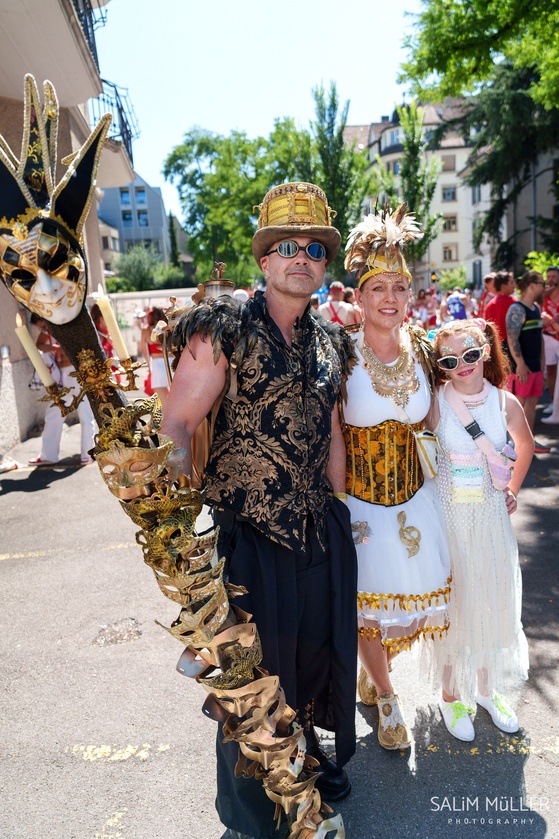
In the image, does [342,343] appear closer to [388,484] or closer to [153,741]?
[388,484]

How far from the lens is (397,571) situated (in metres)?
2.54

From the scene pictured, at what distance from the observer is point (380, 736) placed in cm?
271

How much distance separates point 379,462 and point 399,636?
72cm

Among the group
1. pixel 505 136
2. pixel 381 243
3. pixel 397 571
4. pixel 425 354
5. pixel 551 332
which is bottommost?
pixel 397 571

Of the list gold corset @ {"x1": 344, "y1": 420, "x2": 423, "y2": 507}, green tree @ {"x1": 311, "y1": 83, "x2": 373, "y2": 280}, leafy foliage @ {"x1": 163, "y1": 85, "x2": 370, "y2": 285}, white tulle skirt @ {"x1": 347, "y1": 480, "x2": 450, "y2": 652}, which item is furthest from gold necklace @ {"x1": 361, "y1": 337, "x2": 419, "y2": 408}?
green tree @ {"x1": 311, "y1": 83, "x2": 373, "y2": 280}

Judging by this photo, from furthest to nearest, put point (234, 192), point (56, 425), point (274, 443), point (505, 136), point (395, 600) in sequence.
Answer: point (234, 192) → point (505, 136) → point (56, 425) → point (395, 600) → point (274, 443)

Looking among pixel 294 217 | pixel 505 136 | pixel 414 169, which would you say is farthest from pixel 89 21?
pixel 414 169

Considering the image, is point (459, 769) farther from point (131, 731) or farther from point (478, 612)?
point (131, 731)

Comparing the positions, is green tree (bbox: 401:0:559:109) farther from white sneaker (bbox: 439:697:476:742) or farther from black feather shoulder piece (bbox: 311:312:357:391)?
white sneaker (bbox: 439:697:476:742)

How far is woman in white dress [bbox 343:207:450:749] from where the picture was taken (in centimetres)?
255

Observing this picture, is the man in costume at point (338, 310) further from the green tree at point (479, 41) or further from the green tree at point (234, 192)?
the green tree at point (234, 192)

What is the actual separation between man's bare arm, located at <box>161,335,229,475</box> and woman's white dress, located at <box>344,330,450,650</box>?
76cm

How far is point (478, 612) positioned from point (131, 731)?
1623 mm

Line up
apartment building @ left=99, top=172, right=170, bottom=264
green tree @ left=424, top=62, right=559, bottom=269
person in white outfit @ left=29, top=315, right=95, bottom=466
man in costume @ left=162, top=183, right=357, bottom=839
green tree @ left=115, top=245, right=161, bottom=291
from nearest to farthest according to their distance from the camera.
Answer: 1. man in costume @ left=162, top=183, right=357, bottom=839
2. person in white outfit @ left=29, top=315, right=95, bottom=466
3. green tree @ left=424, top=62, right=559, bottom=269
4. green tree @ left=115, top=245, right=161, bottom=291
5. apartment building @ left=99, top=172, right=170, bottom=264
